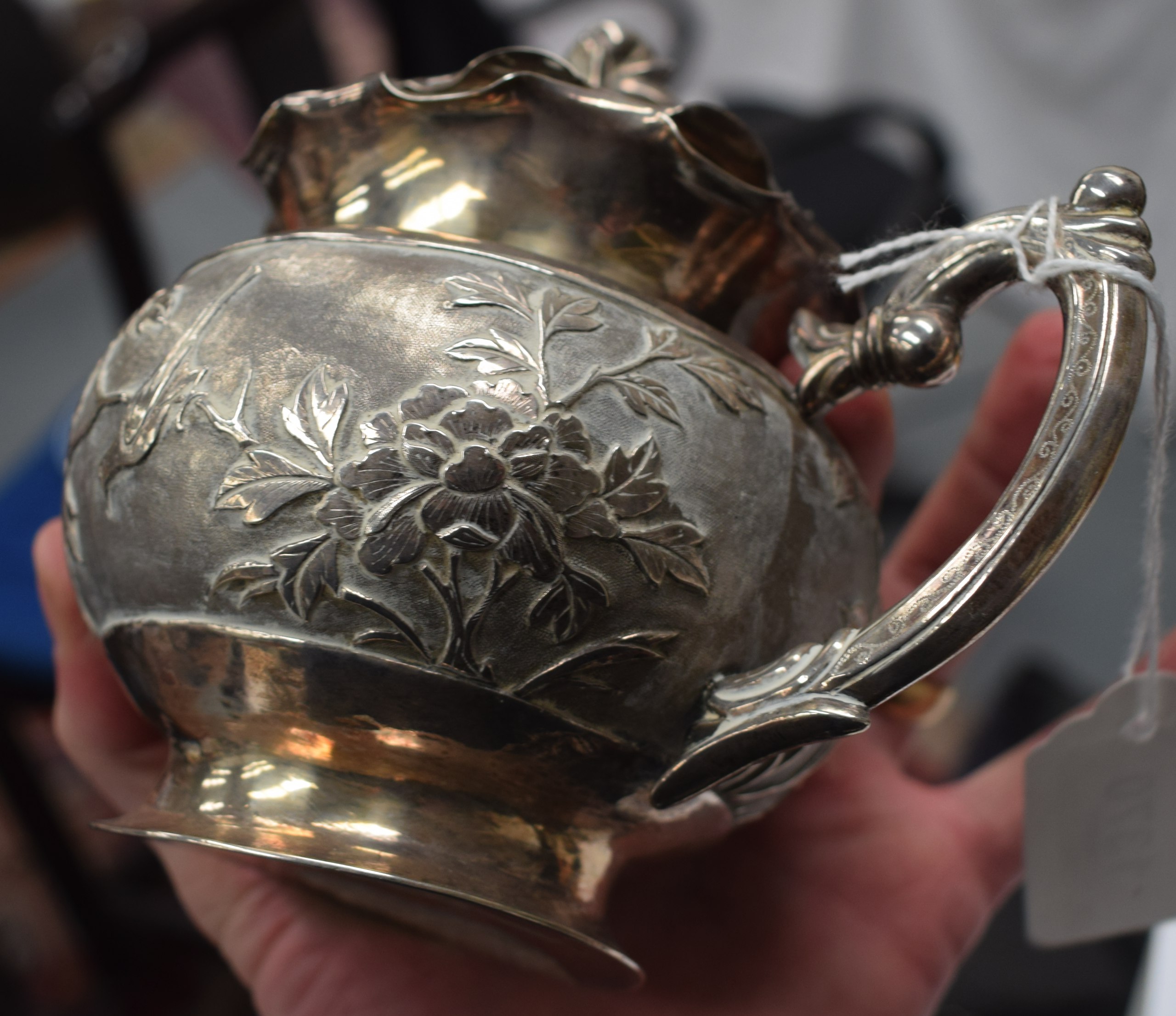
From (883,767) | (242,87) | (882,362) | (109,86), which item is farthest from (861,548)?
(242,87)

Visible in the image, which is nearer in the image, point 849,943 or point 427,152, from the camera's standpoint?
point 427,152

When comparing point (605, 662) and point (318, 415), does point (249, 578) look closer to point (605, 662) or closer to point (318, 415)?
point (318, 415)

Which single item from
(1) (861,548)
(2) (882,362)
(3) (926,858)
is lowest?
(3) (926,858)

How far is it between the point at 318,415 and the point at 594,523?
175 mm

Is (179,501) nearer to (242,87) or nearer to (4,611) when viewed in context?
(4,611)

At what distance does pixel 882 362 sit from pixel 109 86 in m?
1.72

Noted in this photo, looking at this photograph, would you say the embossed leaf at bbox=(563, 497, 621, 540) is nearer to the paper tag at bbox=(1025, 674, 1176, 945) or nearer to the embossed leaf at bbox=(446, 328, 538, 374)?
the embossed leaf at bbox=(446, 328, 538, 374)

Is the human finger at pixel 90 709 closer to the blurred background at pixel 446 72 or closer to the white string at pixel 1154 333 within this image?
the blurred background at pixel 446 72

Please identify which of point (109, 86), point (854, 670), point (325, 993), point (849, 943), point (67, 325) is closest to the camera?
point (854, 670)

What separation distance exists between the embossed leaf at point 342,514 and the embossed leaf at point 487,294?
0.46 ft

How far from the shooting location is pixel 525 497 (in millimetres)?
617

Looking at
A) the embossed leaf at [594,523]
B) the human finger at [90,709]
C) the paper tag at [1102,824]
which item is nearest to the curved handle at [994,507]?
the embossed leaf at [594,523]

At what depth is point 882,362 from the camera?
2.29ft

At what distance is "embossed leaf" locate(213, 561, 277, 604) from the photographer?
2.06ft
